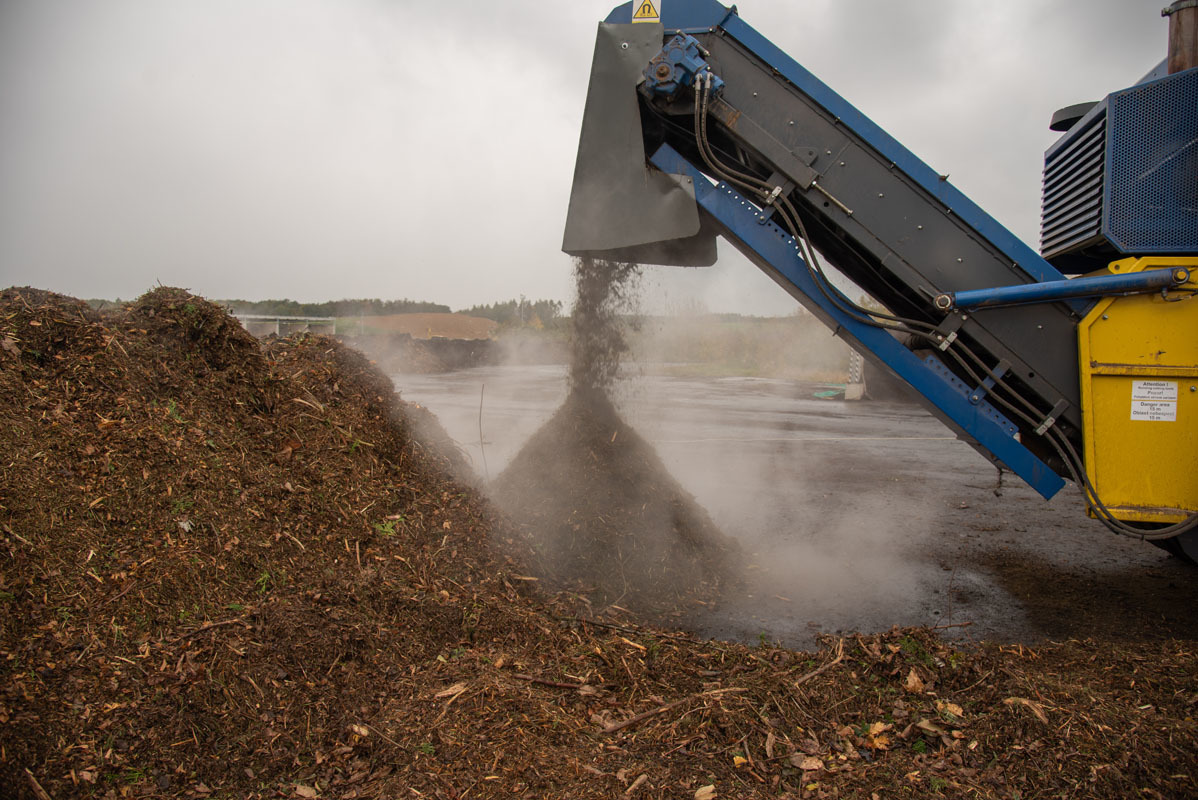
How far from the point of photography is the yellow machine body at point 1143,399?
394cm

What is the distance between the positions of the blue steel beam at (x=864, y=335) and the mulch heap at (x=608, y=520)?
74.9 inches

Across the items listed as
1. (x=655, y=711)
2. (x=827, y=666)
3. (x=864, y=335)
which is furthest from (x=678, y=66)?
(x=655, y=711)

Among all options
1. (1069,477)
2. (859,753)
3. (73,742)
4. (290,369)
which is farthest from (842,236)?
(73,742)

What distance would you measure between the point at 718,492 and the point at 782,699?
16.0 feet

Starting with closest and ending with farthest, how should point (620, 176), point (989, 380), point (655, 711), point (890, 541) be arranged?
point (655, 711) < point (989, 380) < point (620, 176) < point (890, 541)

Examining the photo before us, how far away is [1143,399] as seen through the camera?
4.01 m

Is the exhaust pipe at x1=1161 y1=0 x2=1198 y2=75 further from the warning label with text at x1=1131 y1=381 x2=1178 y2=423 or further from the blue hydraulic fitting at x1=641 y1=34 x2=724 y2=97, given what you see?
the blue hydraulic fitting at x1=641 y1=34 x2=724 y2=97

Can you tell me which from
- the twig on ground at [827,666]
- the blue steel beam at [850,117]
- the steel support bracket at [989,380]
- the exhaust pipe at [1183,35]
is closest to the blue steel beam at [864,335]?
the steel support bracket at [989,380]

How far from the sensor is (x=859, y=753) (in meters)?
2.84

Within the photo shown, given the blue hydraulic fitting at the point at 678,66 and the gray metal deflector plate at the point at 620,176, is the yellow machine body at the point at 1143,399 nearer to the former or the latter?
the gray metal deflector plate at the point at 620,176

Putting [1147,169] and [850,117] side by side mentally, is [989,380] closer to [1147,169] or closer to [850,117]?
[1147,169]

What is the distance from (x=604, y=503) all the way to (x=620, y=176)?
231cm

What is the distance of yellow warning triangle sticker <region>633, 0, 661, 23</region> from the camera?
4.48 meters

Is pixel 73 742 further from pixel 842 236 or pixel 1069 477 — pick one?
pixel 1069 477
